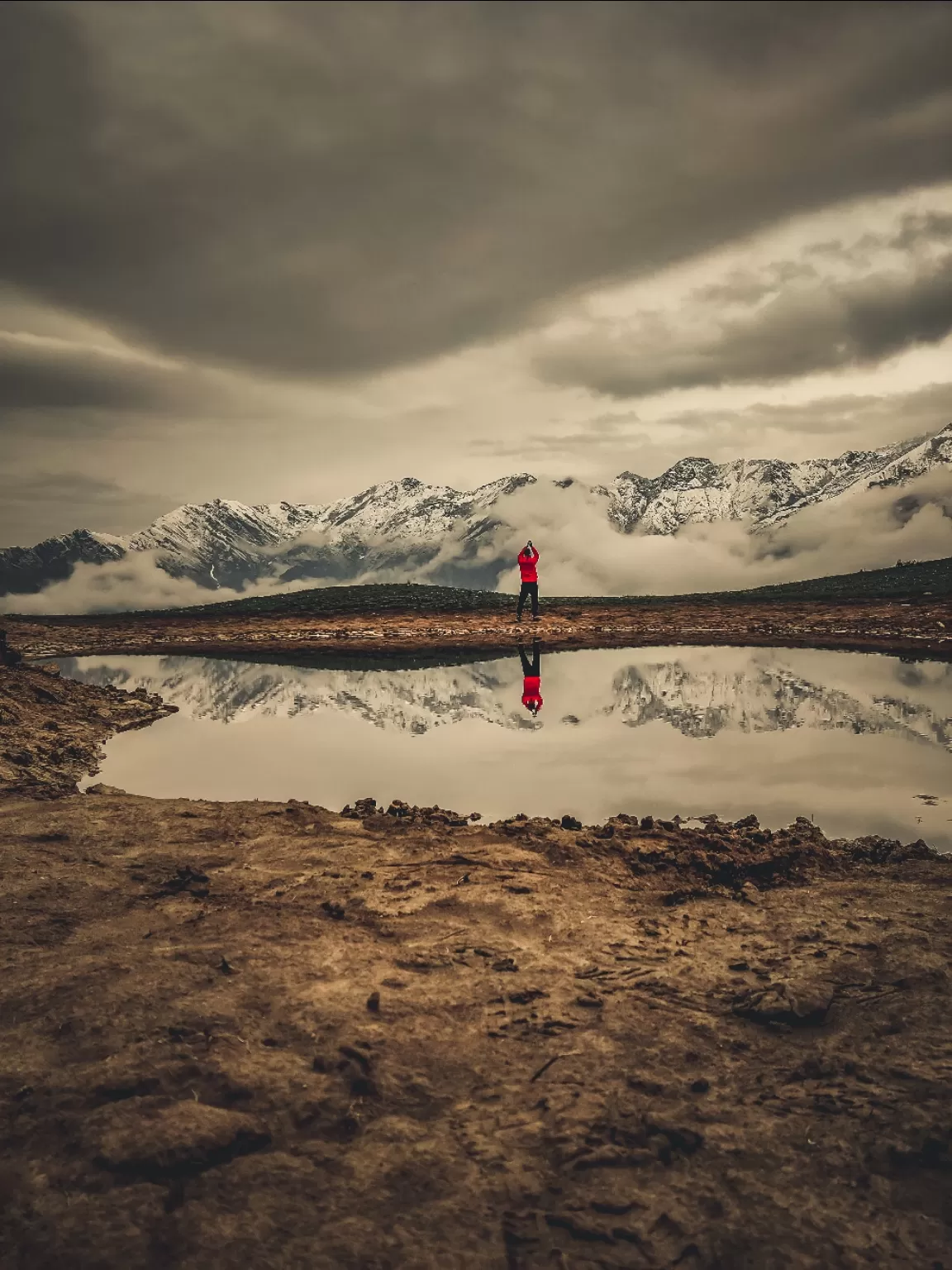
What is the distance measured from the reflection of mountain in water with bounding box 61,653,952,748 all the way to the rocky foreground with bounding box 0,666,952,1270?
8.56 metres

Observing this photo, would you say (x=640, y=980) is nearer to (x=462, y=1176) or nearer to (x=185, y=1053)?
(x=462, y=1176)

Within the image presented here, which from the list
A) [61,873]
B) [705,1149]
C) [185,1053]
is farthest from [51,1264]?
[61,873]

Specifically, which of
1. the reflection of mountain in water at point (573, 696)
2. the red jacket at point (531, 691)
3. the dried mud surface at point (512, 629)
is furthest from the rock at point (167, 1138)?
the dried mud surface at point (512, 629)

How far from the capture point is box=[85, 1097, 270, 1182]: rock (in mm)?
4469

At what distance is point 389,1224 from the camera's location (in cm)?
407

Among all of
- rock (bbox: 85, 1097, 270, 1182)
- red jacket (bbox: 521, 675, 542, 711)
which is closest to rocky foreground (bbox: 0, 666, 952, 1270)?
rock (bbox: 85, 1097, 270, 1182)

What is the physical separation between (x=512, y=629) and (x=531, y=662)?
16225 millimetres

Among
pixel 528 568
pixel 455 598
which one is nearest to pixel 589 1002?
pixel 528 568

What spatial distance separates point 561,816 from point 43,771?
33.8ft

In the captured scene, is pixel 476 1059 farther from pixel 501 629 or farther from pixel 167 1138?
pixel 501 629

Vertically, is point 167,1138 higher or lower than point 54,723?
lower

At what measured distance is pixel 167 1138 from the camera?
4621mm

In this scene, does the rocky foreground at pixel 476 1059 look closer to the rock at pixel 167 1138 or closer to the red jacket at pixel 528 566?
the rock at pixel 167 1138

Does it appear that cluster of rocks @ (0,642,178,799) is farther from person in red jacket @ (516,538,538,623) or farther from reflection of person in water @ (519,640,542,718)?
person in red jacket @ (516,538,538,623)
